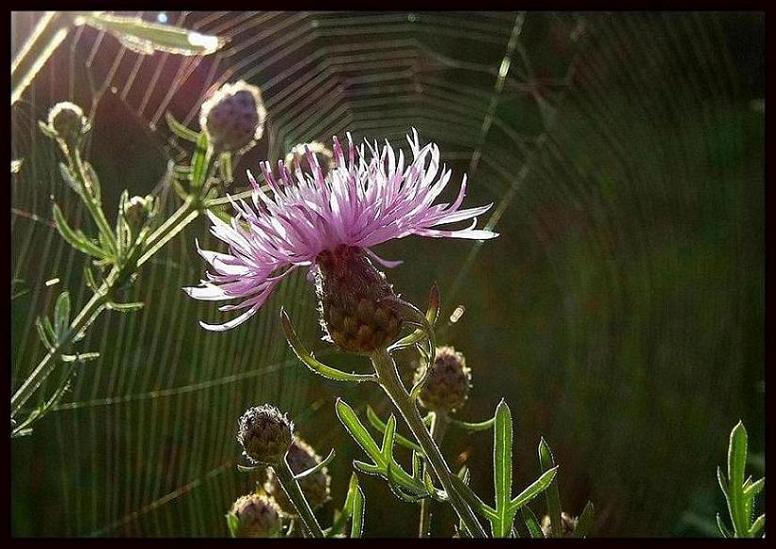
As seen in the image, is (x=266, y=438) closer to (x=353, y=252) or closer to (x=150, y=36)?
(x=353, y=252)

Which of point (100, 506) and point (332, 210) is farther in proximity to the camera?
point (100, 506)

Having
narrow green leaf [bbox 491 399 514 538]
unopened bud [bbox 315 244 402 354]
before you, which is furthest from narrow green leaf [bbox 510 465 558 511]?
unopened bud [bbox 315 244 402 354]

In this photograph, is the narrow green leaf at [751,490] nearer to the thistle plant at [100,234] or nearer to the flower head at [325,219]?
the flower head at [325,219]

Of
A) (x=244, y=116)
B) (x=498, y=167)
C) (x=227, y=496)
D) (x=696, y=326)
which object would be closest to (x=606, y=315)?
(x=696, y=326)

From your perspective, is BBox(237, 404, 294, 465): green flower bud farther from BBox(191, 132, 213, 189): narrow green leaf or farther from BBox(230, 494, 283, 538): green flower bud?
BBox(191, 132, 213, 189): narrow green leaf

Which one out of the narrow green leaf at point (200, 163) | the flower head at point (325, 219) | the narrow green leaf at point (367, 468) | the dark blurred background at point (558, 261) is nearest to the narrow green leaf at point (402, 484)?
the narrow green leaf at point (367, 468)

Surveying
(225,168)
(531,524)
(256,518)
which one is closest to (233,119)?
(225,168)

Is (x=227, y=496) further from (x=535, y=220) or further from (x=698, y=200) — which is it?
(x=698, y=200)
